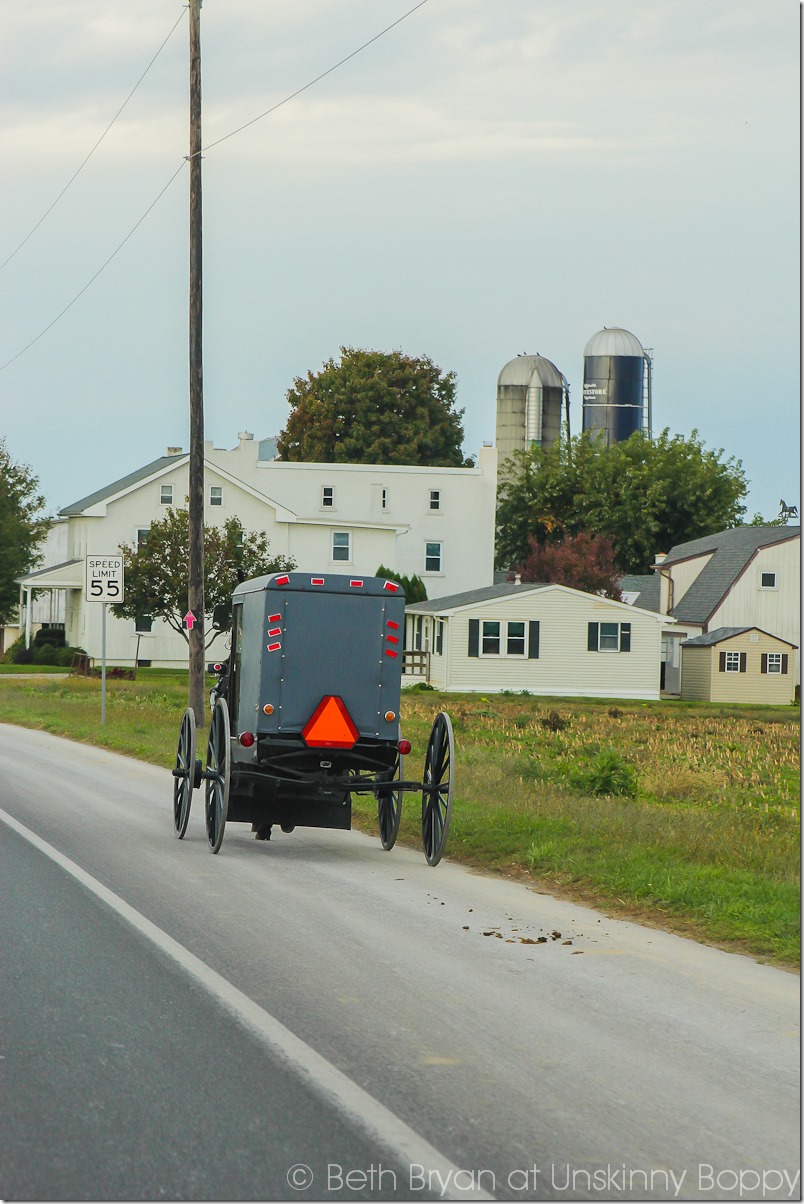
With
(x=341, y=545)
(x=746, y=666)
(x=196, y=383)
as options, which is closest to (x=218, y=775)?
(x=196, y=383)

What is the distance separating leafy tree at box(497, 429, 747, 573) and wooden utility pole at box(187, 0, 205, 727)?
172ft

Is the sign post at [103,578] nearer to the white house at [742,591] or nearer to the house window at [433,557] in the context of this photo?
the white house at [742,591]

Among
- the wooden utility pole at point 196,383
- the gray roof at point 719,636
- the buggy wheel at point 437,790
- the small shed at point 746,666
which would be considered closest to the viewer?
the buggy wheel at point 437,790

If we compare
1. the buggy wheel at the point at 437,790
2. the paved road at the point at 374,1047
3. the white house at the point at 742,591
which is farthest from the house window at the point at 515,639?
the paved road at the point at 374,1047

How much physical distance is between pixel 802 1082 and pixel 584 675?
51.0 metres

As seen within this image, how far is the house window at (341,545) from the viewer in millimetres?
64500

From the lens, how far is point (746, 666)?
59.4 meters

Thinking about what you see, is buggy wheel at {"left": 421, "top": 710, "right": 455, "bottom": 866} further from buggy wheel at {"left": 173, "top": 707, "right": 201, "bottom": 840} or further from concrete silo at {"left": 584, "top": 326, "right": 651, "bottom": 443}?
concrete silo at {"left": 584, "top": 326, "right": 651, "bottom": 443}

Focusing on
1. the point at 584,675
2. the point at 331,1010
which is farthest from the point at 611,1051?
the point at 584,675

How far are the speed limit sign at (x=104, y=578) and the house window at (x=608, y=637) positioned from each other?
30722 millimetres

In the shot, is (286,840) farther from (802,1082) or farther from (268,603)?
Result: (802,1082)

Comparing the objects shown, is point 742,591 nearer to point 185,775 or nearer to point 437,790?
point 185,775

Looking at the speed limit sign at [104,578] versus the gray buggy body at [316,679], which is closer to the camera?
the gray buggy body at [316,679]

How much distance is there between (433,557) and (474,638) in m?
13.5
